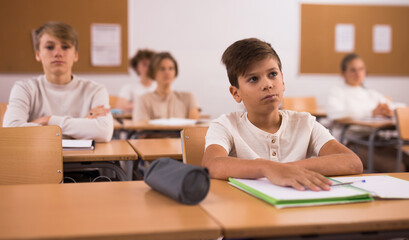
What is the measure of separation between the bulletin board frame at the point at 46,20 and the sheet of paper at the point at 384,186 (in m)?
5.29

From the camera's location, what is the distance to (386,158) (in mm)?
4535

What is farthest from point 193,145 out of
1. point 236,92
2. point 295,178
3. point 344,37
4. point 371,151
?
point 344,37

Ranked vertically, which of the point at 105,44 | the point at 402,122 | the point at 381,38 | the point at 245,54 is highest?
the point at 381,38

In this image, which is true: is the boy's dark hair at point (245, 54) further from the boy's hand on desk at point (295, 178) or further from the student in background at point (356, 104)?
the student in background at point (356, 104)

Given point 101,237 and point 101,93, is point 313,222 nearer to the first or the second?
point 101,237

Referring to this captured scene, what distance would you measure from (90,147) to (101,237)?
1.53 meters

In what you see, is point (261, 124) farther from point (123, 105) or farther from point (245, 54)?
point (123, 105)

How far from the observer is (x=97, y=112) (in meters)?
2.79

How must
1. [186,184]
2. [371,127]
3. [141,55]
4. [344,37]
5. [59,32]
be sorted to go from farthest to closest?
[344,37] → [141,55] → [371,127] → [59,32] → [186,184]

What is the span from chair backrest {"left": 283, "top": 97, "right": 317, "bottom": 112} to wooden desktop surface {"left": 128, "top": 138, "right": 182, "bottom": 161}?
2.88 m

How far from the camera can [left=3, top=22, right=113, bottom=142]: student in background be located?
2660 mm

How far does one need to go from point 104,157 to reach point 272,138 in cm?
89

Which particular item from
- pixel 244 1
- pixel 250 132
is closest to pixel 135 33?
pixel 244 1

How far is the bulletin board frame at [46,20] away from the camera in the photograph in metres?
5.95
